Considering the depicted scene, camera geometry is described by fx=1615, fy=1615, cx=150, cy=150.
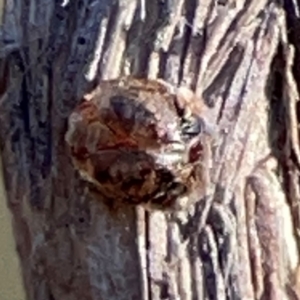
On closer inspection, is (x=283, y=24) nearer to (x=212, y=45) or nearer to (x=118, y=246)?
(x=212, y=45)

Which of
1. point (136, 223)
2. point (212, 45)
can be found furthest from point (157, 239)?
point (212, 45)

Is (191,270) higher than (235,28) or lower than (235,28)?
lower
